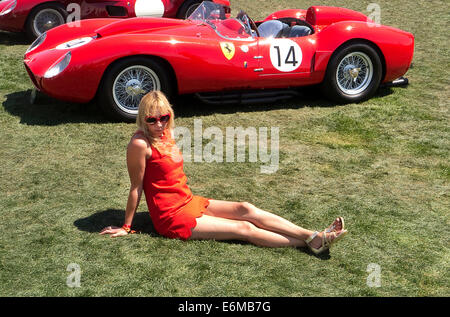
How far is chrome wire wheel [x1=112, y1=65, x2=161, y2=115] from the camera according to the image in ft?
23.3

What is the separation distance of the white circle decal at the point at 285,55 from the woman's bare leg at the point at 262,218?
3.15 m

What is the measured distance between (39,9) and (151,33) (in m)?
3.92

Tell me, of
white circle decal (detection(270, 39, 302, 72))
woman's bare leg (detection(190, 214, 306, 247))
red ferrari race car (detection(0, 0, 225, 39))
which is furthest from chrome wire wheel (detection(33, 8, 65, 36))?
woman's bare leg (detection(190, 214, 306, 247))

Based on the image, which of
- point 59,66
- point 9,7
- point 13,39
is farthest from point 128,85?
point 13,39

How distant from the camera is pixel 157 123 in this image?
4.55 m

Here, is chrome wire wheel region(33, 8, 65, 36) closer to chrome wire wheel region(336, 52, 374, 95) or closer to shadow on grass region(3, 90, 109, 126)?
shadow on grass region(3, 90, 109, 126)

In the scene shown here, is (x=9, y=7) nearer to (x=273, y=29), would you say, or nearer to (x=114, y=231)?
(x=273, y=29)

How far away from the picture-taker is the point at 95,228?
4926mm

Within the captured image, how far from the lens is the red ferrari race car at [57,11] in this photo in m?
10.2

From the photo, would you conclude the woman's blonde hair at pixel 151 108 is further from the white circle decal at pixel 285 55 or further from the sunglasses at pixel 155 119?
the white circle decal at pixel 285 55

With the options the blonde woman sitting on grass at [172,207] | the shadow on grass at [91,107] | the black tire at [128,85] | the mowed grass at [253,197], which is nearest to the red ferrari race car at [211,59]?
the black tire at [128,85]

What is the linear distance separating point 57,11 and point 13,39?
40.6 inches
